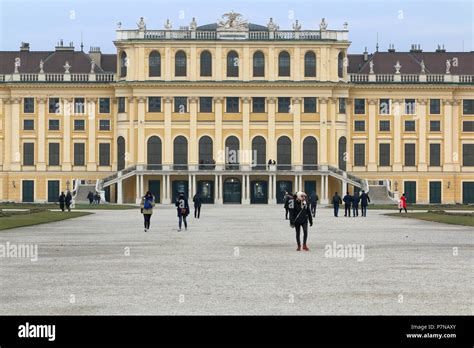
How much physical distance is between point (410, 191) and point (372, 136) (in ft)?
22.0

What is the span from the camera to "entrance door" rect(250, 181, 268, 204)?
343 feet

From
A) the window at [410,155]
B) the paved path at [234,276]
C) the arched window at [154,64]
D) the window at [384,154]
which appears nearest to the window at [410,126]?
the window at [410,155]

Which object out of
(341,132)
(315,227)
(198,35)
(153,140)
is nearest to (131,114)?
(153,140)

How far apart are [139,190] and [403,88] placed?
28241 mm

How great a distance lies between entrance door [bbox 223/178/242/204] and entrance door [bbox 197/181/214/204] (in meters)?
1.31

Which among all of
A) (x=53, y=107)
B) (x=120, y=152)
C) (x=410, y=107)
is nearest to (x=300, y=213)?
(x=120, y=152)

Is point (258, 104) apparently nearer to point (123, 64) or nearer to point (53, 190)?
point (123, 64)

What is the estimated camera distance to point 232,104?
108062 mm

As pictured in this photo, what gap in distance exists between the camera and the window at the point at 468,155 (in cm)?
10925

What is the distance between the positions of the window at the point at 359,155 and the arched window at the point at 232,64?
556 inches

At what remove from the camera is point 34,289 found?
2064cm

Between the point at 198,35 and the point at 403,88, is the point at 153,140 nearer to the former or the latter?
the point at 198,35

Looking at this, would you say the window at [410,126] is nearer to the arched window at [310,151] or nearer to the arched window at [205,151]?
the arched window at [310,151]

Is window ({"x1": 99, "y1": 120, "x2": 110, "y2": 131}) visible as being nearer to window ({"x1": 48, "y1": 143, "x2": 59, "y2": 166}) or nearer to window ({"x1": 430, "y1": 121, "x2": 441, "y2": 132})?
window ({"x1": 48, "y1": 143, "x2": 59, "y2": 166})
